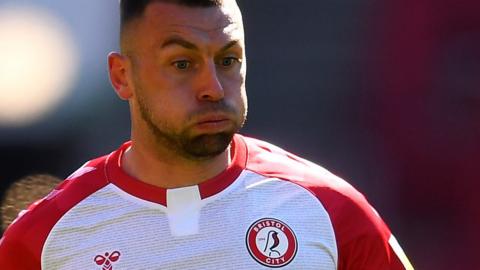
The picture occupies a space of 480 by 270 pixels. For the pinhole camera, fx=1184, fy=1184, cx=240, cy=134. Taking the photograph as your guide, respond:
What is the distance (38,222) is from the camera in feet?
8.55

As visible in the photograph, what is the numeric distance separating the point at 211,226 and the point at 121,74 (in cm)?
45

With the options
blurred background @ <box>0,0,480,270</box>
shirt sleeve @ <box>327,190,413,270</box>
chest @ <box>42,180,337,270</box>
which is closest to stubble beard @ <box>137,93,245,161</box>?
chest @ <box>42,180,337,270</box>

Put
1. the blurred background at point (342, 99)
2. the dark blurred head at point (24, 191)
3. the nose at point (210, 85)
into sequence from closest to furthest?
the nose at point (210, 85) < the dark blurred head at point (24, 191) < the blurred background at point (342, 99)

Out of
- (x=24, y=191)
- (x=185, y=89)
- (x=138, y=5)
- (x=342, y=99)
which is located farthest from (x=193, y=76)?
(x=342, y=99)

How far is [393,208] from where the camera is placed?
14.9ft

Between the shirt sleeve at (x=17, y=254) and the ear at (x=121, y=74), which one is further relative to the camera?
the ear at (x=121, y=74)

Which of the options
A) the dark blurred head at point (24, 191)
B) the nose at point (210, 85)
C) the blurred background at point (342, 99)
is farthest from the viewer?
the blurred background at point (342, 99)

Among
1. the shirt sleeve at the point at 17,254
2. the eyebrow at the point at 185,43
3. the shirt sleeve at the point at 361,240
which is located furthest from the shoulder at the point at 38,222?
the shirt sleeve at the point at 361,240

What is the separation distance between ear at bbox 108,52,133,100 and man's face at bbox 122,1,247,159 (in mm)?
90

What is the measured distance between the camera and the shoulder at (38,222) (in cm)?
258

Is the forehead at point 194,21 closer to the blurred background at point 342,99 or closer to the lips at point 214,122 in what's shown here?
the lips at point 214,122

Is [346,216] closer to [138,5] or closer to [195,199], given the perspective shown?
[195,199]

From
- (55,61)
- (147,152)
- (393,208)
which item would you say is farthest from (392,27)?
(147,152)

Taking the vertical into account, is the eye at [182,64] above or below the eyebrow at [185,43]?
below
